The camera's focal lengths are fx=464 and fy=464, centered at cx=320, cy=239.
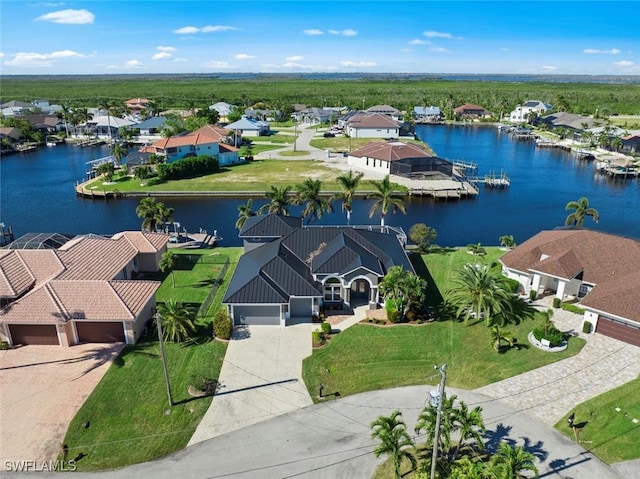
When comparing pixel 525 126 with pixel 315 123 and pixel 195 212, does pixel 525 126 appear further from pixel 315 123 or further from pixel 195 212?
pixel 195 212

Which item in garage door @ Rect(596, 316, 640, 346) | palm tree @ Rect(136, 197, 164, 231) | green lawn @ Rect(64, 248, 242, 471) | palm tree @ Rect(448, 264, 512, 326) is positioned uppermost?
palm tree @ Rect(136, 197, 164, 231)

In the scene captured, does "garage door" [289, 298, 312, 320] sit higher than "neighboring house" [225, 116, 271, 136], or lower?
lower

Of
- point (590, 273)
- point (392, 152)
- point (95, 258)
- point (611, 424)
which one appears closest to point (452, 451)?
point (611, 424)

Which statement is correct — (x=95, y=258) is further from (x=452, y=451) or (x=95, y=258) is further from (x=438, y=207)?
(x=438, y=207)

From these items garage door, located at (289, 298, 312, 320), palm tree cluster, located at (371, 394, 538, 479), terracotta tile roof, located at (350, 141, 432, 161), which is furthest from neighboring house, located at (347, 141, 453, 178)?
palm tree cluster, located at (371, 394, 538, 479)

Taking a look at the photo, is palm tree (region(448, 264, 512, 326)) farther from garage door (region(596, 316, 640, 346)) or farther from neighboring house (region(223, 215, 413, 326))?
garage door (region(596, 316, 640, 346))

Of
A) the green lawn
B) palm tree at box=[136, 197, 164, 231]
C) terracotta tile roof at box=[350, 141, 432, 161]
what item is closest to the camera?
the green lawn
